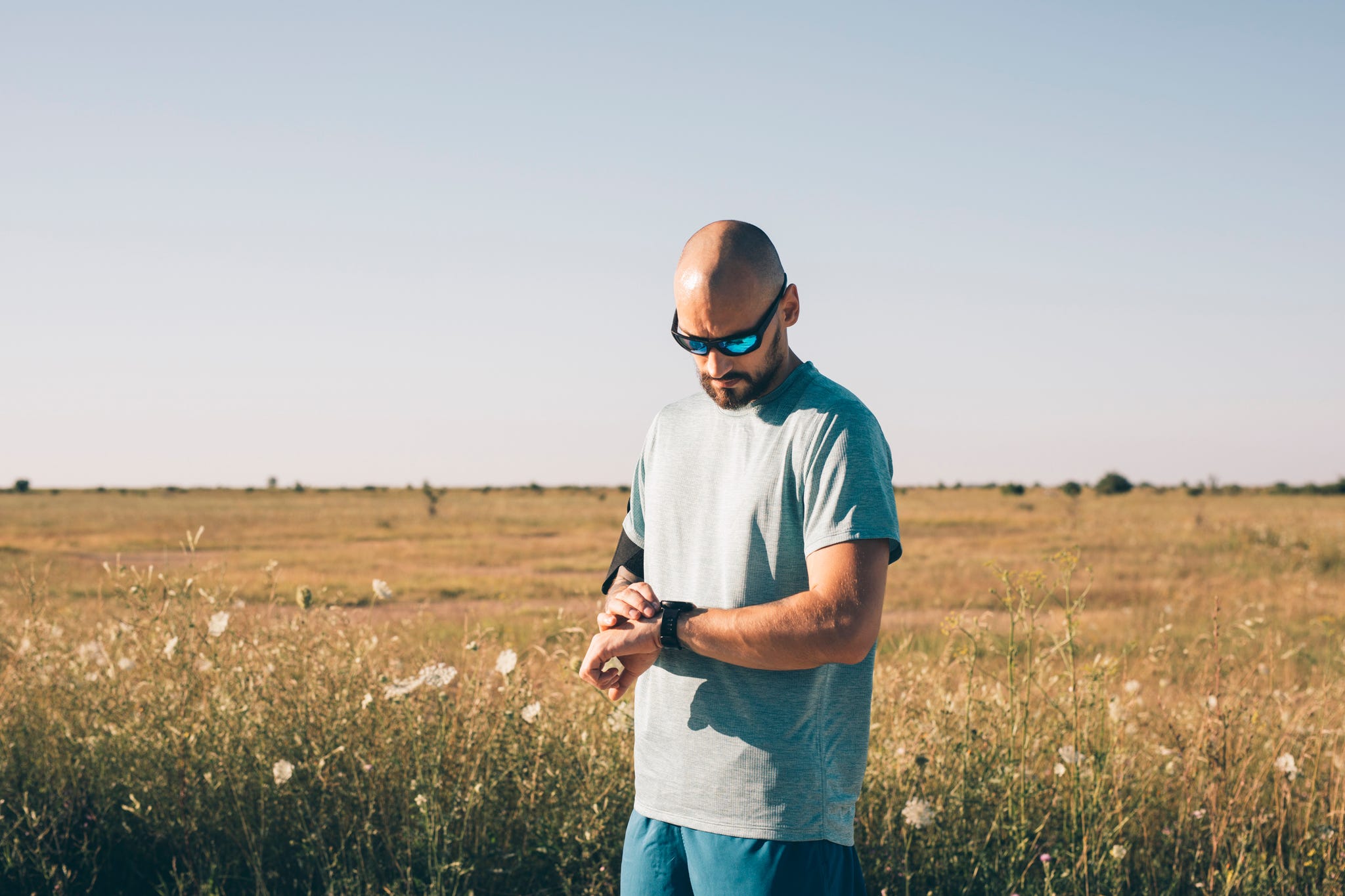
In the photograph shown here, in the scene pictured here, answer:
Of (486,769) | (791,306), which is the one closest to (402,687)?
(486,769)

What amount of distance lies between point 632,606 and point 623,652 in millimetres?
89

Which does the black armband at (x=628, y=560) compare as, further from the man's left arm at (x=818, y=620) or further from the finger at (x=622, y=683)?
the man's left arm at (x=818, y=620)

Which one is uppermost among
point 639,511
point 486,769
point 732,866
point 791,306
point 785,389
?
point 791,306

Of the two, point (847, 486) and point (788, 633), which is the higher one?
point (847, 486)

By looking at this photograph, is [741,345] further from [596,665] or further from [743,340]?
[596,665]

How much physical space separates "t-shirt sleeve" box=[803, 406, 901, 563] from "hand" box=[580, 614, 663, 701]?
340 mm

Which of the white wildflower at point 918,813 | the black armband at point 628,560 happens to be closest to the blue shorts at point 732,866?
the black armband at point 628,560

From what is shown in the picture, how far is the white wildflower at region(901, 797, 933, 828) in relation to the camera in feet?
9.07

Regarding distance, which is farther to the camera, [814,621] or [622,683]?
[622,683]

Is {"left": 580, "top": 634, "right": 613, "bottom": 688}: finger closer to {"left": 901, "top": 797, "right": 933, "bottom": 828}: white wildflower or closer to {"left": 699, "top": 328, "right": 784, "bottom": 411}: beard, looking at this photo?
{"left": 699, "top": 328, "right": 784, "bottom": 411}: beard

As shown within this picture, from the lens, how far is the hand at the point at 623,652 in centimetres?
167

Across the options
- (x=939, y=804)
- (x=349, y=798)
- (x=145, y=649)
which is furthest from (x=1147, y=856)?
(x=145, y=649)

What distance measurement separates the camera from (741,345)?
1682 millimetres

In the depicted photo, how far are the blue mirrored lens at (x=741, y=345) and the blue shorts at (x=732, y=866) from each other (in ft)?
3.05
